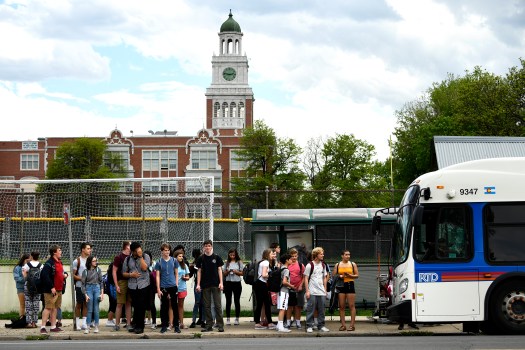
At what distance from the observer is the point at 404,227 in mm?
18266

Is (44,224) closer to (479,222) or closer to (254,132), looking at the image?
(479,222)

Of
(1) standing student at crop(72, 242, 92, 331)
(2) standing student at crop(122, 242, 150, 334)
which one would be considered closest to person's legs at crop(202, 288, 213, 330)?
(2) standing student at crop(122, 242, 150, 334)

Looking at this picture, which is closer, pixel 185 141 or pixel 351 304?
pixel 351 304

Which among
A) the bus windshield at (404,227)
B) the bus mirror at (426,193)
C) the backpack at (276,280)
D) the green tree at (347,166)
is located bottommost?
the backpack at (276,280)

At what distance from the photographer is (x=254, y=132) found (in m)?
81.0

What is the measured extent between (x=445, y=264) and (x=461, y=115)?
46.4m

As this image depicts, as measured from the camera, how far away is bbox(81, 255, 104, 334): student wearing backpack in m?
20.0

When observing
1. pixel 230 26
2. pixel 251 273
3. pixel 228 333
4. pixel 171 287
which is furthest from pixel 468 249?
pixel 230 26

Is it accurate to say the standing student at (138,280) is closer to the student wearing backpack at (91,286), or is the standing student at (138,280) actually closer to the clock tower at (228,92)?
the student wearing backpack at (91,286)

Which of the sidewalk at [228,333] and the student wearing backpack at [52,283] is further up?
the student wearing backpack at [52,283]

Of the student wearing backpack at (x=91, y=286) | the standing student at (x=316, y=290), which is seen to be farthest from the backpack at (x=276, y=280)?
the student wearing backpack at (x=91, y=286)

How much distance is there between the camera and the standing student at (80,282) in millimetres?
20344

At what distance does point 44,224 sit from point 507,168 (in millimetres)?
16354

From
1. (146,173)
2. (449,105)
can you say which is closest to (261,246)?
(449,105)
